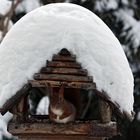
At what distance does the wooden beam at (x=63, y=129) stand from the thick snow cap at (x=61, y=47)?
105 millimetres

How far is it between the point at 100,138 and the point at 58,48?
36cm

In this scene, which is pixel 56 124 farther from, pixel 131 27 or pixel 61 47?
pixel 131 27

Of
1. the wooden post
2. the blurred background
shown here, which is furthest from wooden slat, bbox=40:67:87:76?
the blurred background

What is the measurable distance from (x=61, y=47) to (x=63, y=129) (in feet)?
0.95

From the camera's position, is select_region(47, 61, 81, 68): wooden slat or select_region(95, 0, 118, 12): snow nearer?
select_region(47, 61, 81, 68): wooden slat

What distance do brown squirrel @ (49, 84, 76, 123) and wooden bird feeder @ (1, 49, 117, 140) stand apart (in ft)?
0.07

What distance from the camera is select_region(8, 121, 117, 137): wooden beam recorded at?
1.93m

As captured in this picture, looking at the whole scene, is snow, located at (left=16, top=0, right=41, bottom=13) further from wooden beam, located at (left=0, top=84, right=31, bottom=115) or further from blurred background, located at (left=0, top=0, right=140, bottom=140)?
wooden beam, located at (left=0, top=84, right=31, bottom=115)

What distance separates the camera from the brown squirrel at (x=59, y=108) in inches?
76.2

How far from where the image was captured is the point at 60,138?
1.96 m

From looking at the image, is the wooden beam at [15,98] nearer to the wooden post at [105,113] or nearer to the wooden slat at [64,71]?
the wooden slat at [64,71]

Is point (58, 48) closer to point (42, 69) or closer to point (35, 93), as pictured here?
point (42, 69)

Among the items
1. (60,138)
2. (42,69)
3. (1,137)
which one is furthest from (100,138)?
(1,137)

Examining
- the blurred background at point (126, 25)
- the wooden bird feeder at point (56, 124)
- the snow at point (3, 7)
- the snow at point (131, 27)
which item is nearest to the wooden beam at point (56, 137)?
the wooden bird feeder at point (56, 124)
